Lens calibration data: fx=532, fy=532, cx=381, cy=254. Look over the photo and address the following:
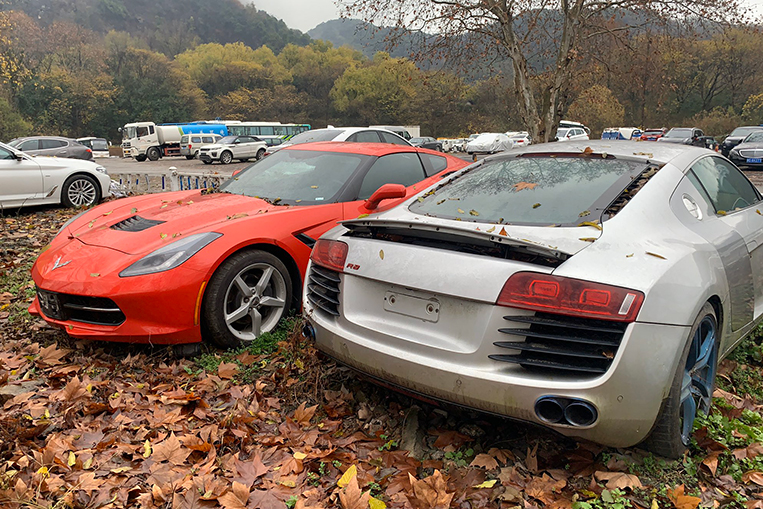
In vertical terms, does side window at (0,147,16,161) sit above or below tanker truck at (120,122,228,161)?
above

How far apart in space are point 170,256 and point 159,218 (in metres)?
0.71

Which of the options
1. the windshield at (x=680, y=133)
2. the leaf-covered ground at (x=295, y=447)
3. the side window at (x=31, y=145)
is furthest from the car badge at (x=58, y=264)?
the windshield at (x=680, y=133)

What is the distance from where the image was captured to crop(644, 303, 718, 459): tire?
212 cm

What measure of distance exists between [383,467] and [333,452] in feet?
0.82

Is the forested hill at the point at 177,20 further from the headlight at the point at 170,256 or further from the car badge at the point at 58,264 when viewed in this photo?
the headlight at the point at 170,256

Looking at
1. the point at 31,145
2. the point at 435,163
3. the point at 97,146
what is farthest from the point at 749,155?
the point at 97,146

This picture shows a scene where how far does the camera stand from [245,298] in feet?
12.0

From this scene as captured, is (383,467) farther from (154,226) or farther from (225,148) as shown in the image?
(225,148)

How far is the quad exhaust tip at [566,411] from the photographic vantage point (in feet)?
6.46

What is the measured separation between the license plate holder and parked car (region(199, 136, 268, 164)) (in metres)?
27.6

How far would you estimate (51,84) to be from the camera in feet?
185

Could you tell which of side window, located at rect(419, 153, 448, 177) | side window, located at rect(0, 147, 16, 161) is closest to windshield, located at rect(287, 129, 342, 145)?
side window, located at rect(0, 147, 16, 161)

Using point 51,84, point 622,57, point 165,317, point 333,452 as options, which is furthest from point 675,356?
point 51,84

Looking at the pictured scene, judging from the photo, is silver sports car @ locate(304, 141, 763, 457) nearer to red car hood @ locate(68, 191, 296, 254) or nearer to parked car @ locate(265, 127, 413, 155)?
red car hood @ locate(68, 191, 296, 254)
